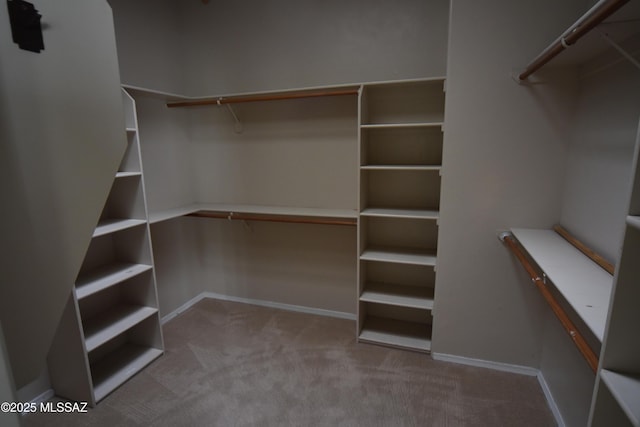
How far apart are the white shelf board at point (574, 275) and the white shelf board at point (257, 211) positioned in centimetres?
126

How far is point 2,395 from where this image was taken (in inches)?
20.2

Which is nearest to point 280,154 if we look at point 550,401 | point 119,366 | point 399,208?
point 399,208

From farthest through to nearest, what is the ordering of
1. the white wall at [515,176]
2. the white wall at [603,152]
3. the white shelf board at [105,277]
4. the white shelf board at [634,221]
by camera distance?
the white shelf board at [105,277] → the white wall at [515,176] → the white wall at [603,152] → the white shelf board at [634,221]

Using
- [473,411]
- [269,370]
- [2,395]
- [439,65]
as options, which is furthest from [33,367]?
[439,65]

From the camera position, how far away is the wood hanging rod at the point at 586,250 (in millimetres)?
1442

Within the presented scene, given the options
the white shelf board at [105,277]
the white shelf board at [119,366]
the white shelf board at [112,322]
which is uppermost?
the white shelf board at [105,277]

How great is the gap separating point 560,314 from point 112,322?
272 cm

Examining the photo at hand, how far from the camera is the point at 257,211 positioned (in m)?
2.88

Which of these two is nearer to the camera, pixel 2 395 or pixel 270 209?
pixel 2 395

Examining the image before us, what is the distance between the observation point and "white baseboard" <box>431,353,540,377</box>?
7.47 feet

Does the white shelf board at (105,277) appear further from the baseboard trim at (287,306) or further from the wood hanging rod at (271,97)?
the wood hanging rod at (271,97)

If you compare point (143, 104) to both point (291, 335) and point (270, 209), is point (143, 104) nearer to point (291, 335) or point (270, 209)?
point (270, 209)

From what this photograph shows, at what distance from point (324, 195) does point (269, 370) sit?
1.47 m

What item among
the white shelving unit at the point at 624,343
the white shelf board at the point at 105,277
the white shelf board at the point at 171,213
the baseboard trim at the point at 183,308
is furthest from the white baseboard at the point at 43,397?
the white shelving unit at the point at 624,343
